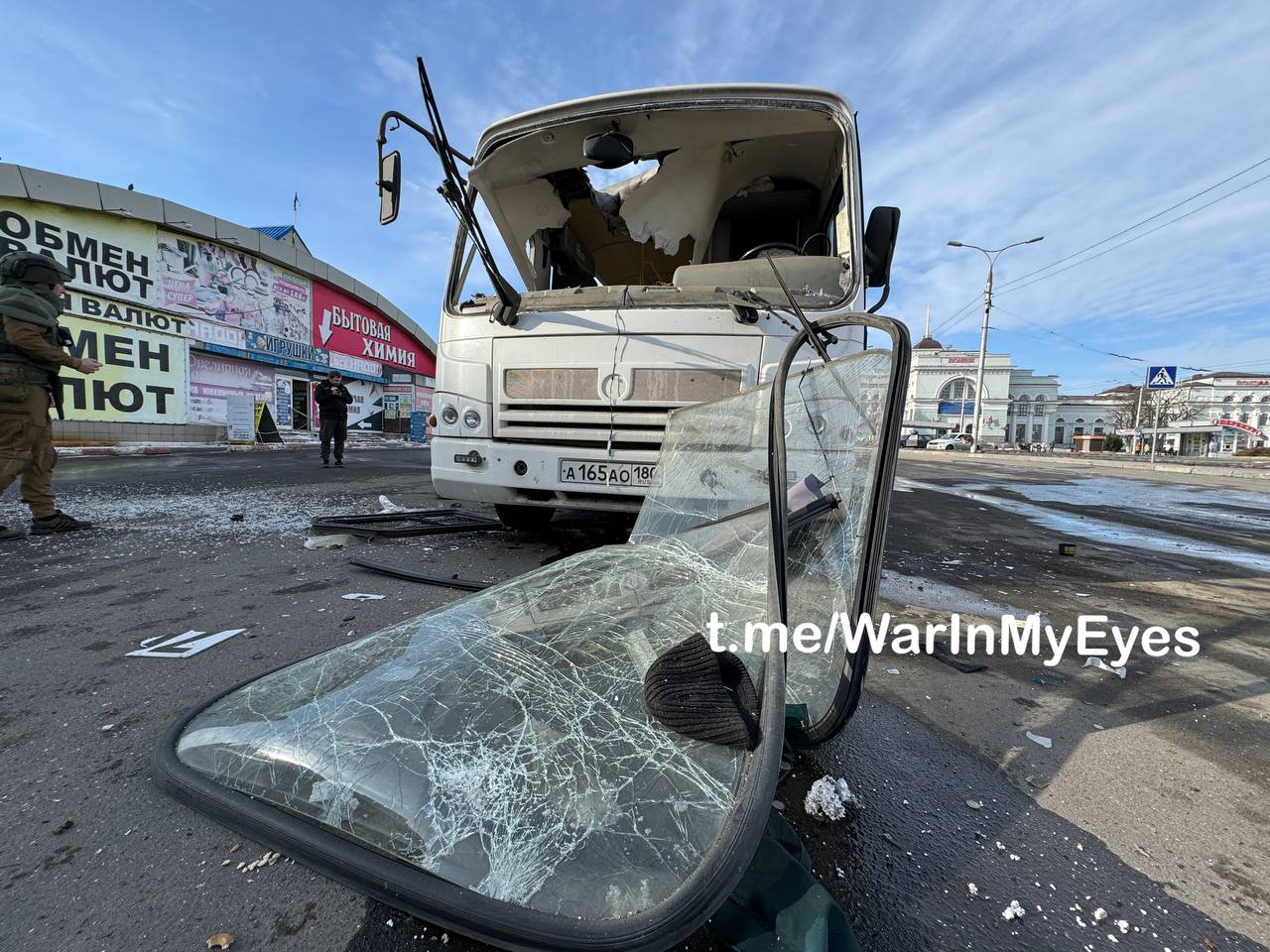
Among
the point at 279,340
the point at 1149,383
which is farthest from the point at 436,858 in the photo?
the point at 279,340

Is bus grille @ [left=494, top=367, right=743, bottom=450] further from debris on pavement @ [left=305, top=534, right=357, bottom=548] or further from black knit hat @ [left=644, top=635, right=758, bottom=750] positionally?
black knit hat @ [left=644, top=635, right=758, bottom=750]

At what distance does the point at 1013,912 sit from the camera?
100cm

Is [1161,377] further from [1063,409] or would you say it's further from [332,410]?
[1063,409]

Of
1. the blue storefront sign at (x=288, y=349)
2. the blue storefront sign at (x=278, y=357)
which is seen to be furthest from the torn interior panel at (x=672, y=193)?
the blue storefront sign at (x=288, y=349)

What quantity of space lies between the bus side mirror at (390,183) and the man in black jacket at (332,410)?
24.8 ft

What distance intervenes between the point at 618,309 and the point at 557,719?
254cm

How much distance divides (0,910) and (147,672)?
3.31 feet

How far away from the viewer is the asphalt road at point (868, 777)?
94cm

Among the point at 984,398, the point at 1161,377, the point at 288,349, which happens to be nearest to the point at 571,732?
the point at 1161,377

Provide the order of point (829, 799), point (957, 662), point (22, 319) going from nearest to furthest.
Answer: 1. point (829, 799)
2. point (957, 662)
3. point (22, 319)

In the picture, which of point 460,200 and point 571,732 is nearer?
point 571,732

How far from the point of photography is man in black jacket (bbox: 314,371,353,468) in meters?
9.78

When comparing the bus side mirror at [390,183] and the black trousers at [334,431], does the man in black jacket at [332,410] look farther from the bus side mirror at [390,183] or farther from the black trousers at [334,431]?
the bus side mirror at [390,183]

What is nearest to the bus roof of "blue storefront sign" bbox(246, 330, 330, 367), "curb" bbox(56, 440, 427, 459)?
"curb" bbox(56, 440, 427, 459)
